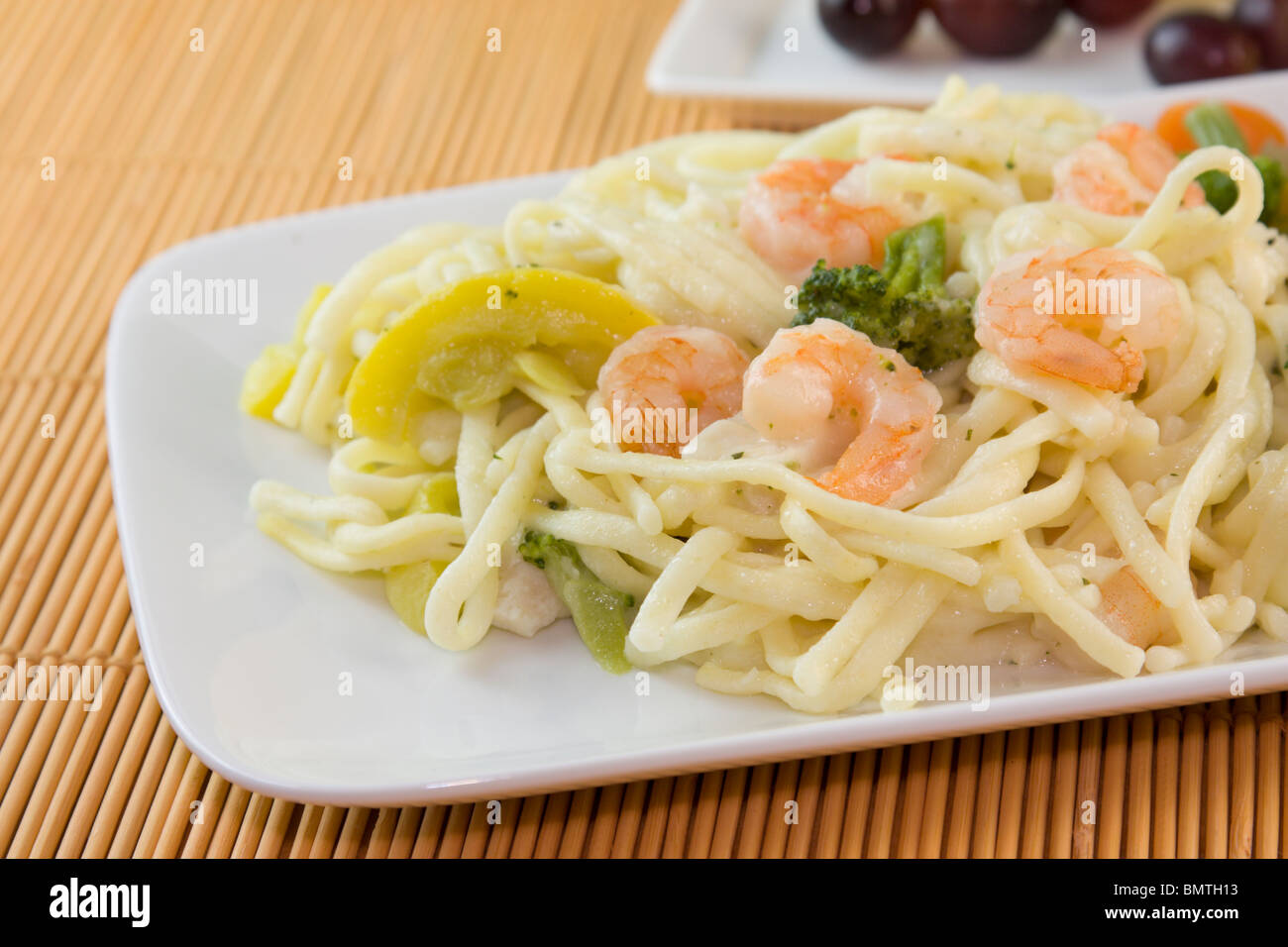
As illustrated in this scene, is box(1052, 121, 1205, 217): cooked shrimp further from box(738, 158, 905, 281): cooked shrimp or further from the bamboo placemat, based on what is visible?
the bamboo placemat

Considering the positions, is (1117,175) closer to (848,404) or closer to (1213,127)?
(1213,127)

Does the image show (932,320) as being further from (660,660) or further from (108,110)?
(108,110)

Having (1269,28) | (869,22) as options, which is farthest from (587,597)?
(1269,28)

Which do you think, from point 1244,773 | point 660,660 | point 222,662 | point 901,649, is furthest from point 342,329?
point 1244,773

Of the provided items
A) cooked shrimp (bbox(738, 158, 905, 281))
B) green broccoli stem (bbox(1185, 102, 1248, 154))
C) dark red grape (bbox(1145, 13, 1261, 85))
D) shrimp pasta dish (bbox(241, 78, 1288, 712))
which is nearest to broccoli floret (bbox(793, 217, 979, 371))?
shrimp pasta dish (bbox(241, 78, 1288, 712))

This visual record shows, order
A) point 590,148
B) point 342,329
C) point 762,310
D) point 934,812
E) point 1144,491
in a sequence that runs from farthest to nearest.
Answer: point 590,148, point 342,329, point 762,310, point 1144,491, point 934,812
